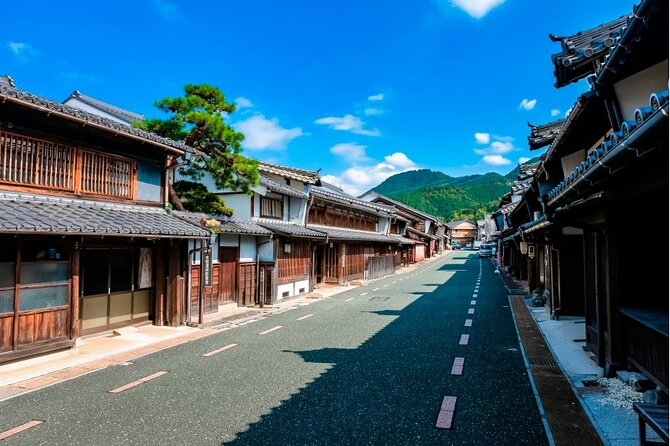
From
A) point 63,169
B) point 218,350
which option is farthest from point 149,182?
point 218,350

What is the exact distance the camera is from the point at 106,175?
464 inches

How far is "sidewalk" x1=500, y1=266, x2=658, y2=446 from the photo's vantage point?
542cm

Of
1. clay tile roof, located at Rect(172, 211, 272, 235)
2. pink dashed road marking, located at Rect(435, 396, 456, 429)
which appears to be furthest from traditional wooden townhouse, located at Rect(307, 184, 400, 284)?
pink dashed road marking, located at Rect(435, 396, 456, 429)

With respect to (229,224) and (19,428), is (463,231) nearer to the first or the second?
(229,224)

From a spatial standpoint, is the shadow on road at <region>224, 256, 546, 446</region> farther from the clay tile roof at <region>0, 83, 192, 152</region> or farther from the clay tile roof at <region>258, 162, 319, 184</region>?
the clay tile roof at <region>258, 162, 319, 184</region>

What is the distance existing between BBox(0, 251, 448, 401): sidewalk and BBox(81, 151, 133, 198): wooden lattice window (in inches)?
166

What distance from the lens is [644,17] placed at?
14.2 ft

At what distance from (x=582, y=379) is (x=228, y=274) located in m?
13.6

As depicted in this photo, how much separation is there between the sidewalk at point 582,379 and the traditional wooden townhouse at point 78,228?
401 inches

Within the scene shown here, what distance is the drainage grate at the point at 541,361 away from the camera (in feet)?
28.6

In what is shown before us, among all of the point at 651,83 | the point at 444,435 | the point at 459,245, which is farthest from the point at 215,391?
the point at 459,245

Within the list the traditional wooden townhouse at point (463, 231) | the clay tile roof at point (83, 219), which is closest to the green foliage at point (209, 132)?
the clay tile roof at point (83, 219)

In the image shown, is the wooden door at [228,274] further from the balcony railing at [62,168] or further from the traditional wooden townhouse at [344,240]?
the traditional wooden townhouse at [344,240]

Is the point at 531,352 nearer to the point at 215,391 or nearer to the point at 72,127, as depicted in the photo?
the point at 215,391
